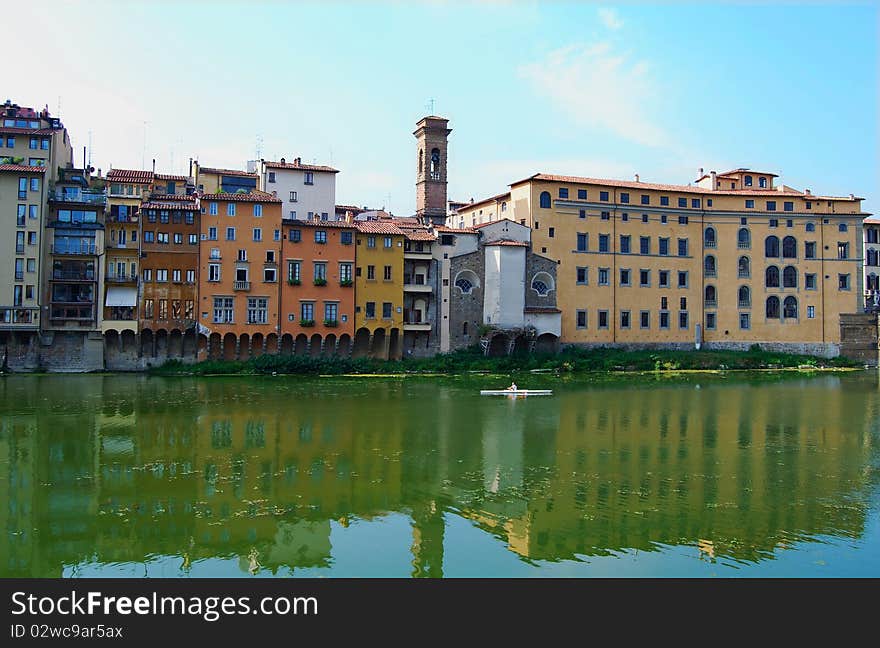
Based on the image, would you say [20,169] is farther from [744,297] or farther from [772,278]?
[772,278]

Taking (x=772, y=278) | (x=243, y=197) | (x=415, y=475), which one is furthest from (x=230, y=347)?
(x=772, y=278)

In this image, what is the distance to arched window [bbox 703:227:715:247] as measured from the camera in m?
62.8

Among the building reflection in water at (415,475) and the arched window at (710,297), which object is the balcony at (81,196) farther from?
the arched window at (710,297)

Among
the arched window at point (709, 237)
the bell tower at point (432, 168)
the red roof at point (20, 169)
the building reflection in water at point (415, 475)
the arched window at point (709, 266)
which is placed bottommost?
the building reflection in water at point (415, 475)

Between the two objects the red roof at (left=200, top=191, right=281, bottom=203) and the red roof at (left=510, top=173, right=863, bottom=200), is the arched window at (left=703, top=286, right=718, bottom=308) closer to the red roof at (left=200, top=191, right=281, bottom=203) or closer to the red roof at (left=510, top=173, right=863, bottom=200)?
the red roof at (left=510, top=173, right=863, bottom=200)

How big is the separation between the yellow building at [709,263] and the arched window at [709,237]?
3.1 inches

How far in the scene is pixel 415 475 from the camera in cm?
2128

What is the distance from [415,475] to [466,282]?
35.4 metres

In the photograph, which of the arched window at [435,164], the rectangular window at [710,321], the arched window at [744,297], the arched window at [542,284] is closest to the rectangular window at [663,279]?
the rectangular window at [710,321]

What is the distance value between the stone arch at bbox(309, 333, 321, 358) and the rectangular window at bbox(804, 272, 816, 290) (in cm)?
3899

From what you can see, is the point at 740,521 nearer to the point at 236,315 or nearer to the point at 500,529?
the point at 500,529

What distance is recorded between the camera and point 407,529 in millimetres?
16422

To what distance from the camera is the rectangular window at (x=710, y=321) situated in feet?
204

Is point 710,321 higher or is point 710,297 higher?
point 710,297
